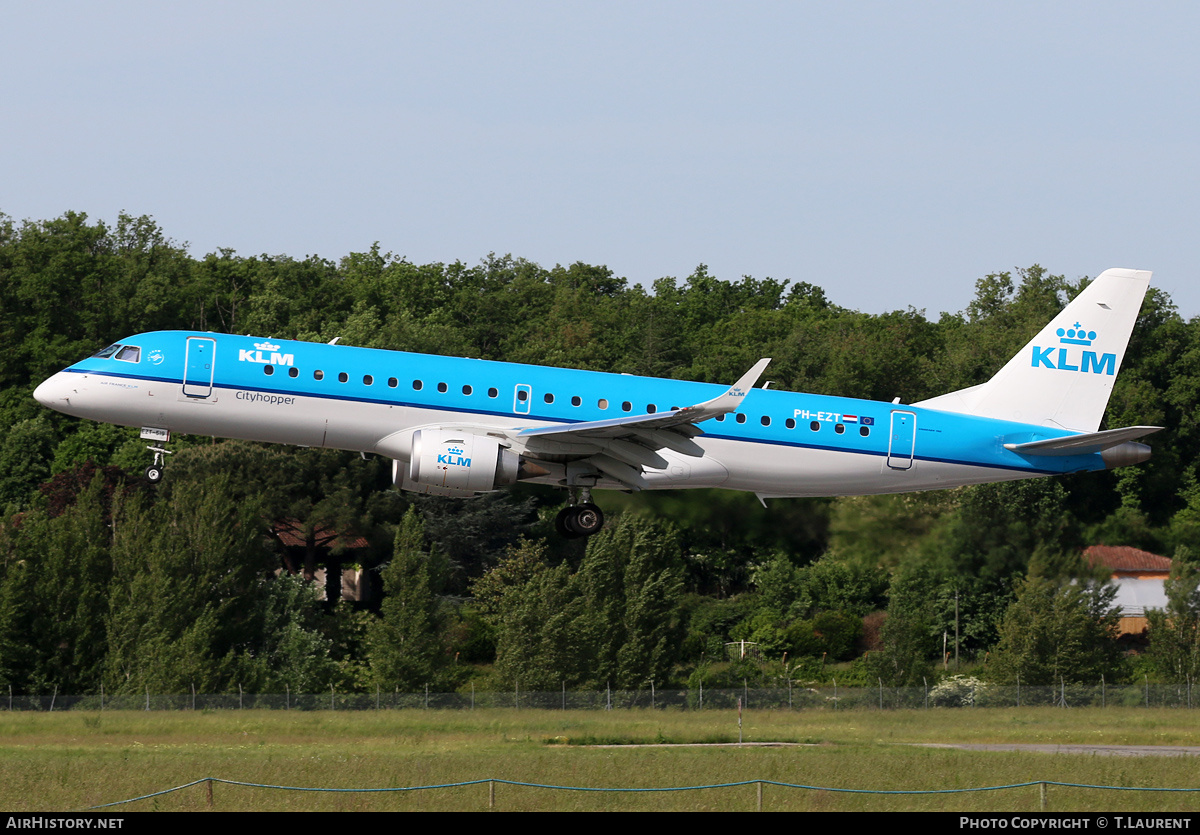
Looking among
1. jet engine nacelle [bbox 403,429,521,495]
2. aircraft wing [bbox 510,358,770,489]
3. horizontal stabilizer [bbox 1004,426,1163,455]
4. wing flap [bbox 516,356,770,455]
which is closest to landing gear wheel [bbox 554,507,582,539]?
aircraft wing [bbox 510,358,770,489]

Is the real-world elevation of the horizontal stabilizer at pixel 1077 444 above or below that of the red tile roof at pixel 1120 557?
above

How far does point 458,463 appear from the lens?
3219 cm

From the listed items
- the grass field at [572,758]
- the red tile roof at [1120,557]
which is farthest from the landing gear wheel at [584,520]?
the red tile roof at [1120,557]

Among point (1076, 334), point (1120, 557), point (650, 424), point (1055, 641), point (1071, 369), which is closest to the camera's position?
point (650, 424)

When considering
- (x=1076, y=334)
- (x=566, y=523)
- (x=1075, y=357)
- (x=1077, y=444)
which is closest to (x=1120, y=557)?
(x=1075, y=357)

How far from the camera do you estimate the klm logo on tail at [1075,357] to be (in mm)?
38906

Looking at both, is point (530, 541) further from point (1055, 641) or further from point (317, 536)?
point (1055, 641)

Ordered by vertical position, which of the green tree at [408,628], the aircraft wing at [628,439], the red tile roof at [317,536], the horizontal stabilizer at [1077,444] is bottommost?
the green tree at [408,628]

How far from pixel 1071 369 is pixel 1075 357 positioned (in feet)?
1.24

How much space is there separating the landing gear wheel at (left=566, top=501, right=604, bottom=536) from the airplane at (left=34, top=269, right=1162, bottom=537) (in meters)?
0.04

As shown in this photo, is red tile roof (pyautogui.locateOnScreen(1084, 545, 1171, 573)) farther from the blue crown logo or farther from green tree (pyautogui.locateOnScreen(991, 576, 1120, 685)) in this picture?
the blue crown logo

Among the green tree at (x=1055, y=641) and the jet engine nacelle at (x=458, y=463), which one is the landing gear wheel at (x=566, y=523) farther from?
the green tree at (x=1055, y=641)

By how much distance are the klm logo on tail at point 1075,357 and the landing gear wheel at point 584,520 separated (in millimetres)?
12510

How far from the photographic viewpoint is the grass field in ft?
94.2
